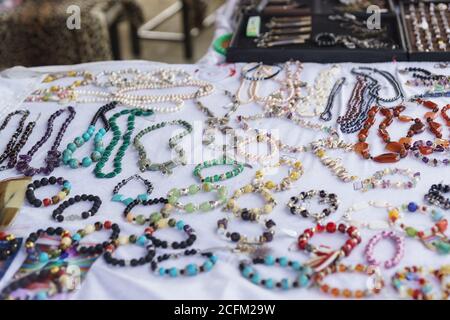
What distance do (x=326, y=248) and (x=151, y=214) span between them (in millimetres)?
373

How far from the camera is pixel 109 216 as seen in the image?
1.16 m

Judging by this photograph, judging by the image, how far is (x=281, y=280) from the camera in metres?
0.96

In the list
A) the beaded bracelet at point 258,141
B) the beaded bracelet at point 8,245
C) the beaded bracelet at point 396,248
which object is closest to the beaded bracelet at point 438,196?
the beaded bracelet at point 396,248

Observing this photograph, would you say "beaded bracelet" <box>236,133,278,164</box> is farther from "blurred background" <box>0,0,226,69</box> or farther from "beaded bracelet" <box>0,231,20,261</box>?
"blurred background" <box>0,0,226,69</box>

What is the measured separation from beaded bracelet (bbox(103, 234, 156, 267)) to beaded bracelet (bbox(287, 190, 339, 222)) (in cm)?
30

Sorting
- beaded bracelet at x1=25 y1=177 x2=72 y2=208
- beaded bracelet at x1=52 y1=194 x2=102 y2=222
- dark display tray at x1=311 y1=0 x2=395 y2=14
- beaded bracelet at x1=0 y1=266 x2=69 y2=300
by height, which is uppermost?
dark display tray at x1=311 y1=0 x2=395 y2=14

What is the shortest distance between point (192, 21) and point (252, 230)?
276 cm

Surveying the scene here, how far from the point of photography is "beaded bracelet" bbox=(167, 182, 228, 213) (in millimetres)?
1151

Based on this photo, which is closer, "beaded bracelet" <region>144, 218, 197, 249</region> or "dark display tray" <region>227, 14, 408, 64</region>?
"beaded bracelet" <region>144, 218, 197, 249</region>

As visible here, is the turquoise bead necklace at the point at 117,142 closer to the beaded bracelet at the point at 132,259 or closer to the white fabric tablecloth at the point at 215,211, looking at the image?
the white fabric tablecloth at the point at 215,211

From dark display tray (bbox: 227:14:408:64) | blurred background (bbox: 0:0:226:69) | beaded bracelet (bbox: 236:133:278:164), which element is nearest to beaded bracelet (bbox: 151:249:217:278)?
beaded bracelet (bbox: 236:133:278:164)

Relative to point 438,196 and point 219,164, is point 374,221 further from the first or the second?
point 219,164
